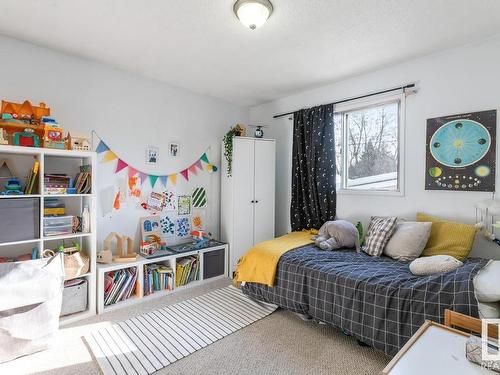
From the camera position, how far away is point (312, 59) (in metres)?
2.66

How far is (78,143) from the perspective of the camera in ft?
7.93

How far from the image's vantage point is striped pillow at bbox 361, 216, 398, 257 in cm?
253

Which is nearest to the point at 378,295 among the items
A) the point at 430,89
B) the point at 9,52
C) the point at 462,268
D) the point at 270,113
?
the point at 462,268

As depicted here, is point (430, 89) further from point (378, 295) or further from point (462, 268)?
point (378, 295)

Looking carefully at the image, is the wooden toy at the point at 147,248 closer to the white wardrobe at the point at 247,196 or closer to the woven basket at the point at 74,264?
the woven basket at the point at 74,264

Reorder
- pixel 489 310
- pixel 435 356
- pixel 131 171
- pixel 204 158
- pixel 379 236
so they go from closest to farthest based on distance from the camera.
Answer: pixel 435 356 → pixel 489 310 → pixel 379 236 → pixel 131 171 → pixel 204 158

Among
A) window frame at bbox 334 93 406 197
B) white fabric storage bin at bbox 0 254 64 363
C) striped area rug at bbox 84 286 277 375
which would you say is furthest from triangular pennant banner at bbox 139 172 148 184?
window frame at bbox 334 93 406 197

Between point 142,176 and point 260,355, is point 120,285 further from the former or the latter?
point 260,355

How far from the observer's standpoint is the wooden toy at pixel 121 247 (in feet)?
9.12

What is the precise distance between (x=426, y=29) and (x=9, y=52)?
3.41 metres

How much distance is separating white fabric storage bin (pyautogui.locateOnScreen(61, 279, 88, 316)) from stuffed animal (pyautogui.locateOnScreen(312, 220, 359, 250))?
7.29 feet

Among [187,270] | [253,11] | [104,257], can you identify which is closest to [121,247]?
[104,257]

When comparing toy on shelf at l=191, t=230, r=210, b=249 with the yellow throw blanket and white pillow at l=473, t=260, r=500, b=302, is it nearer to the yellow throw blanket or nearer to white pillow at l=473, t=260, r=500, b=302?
the yellow throw blanket

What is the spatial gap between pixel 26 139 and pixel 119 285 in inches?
59.6
